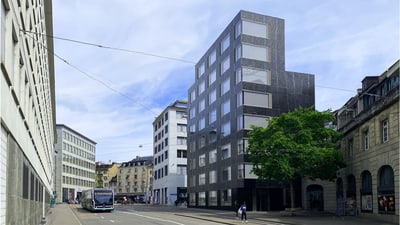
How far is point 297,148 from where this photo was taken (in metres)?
46.0

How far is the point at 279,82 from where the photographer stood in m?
64.1

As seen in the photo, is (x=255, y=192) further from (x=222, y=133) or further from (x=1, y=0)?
(x=1, y=0)

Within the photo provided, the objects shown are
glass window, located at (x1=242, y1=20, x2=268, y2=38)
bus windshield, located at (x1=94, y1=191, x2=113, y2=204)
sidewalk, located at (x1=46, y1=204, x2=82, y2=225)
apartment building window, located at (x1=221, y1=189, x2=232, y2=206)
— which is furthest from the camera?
apartment building window, located at (x1=221, y1=189, x2=232, y2=206)

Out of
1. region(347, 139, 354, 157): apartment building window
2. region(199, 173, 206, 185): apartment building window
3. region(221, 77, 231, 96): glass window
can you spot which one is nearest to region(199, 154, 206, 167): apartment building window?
region(199, 173, 206, 185): apartment building window

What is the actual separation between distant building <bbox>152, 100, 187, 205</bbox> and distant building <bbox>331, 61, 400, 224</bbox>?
202ft

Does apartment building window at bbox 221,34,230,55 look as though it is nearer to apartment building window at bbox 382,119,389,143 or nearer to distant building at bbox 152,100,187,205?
apartment building window at bbox 382,119,389,143

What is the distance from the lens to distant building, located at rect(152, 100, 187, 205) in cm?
10962

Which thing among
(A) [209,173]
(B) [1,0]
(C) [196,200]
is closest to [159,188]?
(C) [196,200]

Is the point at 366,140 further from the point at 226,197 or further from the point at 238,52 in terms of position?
the point at 226,197

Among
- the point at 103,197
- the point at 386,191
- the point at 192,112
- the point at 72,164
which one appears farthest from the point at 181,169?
the point at 386,191

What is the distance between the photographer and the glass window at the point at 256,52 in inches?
2452

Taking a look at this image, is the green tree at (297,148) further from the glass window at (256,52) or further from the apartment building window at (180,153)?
the apartment building window at (180,153)

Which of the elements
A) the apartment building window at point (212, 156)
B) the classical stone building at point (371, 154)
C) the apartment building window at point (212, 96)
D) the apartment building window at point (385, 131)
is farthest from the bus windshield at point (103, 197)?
the apartment building window at point (385, 131)

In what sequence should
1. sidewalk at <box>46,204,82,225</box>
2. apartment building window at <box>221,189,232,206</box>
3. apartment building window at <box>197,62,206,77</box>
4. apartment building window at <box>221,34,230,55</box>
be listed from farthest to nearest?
1. apartment building window at <box>197,62,206,77</box>
2. apartment building window at <box>221,34,230,55</box>
3. apartment building window at <box>221,189,232,206</box>
4. sidewalk at <box>46,204,82,225</box>
